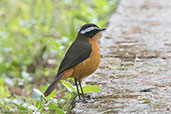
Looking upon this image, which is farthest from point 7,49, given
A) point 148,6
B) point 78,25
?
point 148,6

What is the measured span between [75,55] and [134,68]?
3.06ft

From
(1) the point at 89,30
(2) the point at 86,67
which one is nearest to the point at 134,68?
(1) the point at 89,30

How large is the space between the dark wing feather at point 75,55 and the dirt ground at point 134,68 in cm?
37

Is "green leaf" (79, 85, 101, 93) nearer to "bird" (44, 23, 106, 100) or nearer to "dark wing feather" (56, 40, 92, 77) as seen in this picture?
"bird" (44, 23, 106, 100)

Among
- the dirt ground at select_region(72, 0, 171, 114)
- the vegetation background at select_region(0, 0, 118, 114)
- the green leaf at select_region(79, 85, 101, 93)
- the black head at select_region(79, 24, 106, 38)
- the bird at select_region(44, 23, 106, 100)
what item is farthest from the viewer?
the vegetation background at select_region(0, 0, 118, 114)

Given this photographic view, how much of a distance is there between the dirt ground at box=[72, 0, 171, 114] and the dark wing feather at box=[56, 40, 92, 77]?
37cm

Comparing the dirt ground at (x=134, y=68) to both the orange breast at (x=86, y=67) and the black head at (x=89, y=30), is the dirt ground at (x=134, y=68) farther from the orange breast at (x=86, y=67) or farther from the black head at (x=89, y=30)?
the black head at (x=89, y=30)

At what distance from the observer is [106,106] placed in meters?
3.04

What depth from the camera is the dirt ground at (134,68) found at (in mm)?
3027

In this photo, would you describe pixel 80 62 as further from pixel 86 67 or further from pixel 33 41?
pixel 33 41

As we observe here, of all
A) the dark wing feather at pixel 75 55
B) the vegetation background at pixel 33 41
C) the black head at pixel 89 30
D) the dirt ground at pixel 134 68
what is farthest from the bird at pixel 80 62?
the vegetation background at pixel 33 41

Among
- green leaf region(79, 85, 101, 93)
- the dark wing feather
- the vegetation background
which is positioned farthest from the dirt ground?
the vegetation background

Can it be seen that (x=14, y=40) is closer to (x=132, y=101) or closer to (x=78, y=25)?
(x=78, y=25)

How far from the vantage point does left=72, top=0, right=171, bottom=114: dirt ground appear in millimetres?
3027
